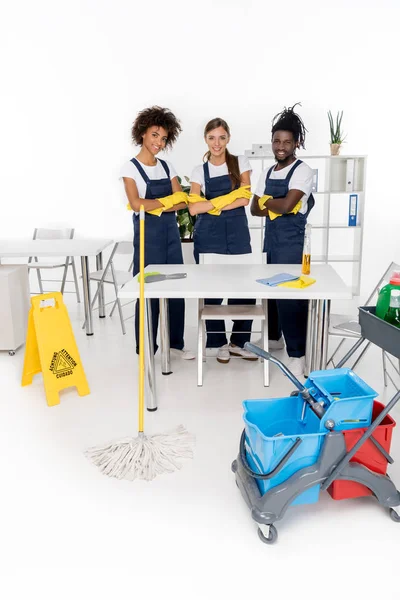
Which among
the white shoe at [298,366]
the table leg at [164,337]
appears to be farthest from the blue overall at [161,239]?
the white shoe at [298,366]

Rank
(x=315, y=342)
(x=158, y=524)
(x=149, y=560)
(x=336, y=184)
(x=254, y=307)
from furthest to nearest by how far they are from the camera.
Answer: (x=336, y=184)
(x=254, y=307)
(x=315, y=342)
(x=158, y=524)
(x=149, y=560)

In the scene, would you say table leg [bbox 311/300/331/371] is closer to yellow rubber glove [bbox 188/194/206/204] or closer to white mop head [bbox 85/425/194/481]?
white mop head [bbox 85/425/194/481]

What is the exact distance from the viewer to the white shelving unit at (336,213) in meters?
5.24

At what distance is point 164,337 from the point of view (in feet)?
11.3

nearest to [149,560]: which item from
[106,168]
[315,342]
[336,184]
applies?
[315,342]

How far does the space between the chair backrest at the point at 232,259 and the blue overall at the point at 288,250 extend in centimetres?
12

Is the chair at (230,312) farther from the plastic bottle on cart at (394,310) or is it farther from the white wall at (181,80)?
the white wall at (181,80)

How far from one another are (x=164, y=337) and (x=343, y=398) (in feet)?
5.43

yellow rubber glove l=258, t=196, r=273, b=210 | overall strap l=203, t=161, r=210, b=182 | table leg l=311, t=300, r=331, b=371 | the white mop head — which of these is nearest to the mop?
the white mop head

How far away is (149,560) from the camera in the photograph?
6.31 ft

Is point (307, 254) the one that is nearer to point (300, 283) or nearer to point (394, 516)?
point (300, 283)

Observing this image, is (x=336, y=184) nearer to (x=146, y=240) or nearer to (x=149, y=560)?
(x=146, y=240)

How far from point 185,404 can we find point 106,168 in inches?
141

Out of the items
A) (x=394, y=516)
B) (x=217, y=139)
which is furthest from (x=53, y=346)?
(x=394, y=516)
